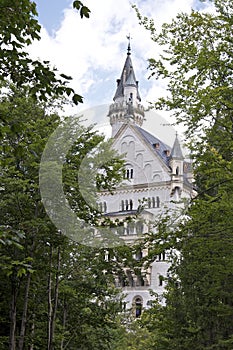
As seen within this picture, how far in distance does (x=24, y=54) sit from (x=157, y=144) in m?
5.06

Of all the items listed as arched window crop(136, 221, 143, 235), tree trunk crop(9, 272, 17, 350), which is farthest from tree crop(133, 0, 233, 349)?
tree trunk crop(9, 272, 17, 350)

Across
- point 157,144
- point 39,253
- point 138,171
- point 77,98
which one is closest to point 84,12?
point 77,98

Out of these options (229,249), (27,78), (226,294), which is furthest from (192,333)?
(27,78)

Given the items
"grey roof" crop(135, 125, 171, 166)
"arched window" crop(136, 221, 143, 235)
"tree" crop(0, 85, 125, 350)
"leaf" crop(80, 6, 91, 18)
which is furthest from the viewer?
"tree" crop(0, 85, 125, 350)

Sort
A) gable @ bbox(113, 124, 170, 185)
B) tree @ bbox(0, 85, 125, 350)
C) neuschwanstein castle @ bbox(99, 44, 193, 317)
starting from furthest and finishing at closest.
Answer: tree @ bbox(0, 85, 125, 350)
neuschwanstein castle @ bbox(99, 44, 193, 317)
gable @ bbox(113, 124, 170, 185)

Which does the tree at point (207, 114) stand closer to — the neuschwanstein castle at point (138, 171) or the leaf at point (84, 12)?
the neuschwanstein castle at point (138, 171)

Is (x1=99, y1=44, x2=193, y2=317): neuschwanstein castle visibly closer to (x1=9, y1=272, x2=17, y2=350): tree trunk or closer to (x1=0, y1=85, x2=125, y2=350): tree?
(x1=0, y1=85, x2=125, y2=350): tree

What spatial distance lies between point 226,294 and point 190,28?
6.93m

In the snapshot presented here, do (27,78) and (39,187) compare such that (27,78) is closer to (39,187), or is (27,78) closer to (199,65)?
(199,65)

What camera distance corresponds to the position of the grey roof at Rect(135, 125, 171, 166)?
32.6ft

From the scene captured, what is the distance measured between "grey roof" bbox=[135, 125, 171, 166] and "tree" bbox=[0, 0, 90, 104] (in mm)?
4231

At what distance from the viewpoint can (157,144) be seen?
10.4m

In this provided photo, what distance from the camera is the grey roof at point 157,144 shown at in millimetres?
9930

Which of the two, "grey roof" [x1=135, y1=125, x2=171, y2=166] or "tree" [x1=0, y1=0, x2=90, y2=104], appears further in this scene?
"grey roof" [x1=135, y1=125, x2=171, y2=166]
